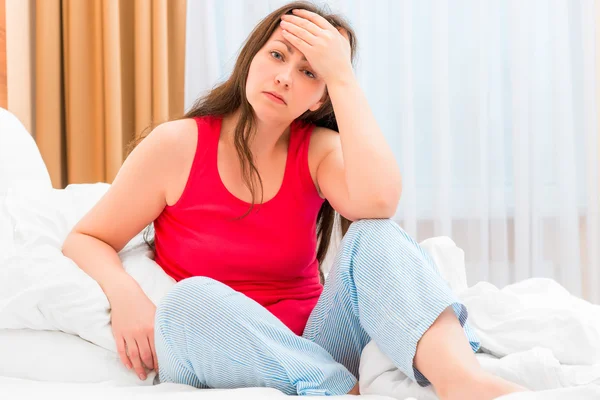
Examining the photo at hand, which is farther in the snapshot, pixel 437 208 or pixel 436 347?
pixel 437 208

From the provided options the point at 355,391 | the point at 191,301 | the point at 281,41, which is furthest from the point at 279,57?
the point at 355,391

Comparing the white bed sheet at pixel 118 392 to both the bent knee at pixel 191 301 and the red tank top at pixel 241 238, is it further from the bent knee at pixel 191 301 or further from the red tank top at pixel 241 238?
the red tank top at pixel 241 238

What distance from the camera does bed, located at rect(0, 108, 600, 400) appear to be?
99 cm

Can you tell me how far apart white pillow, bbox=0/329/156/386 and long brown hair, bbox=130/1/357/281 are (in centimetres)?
38

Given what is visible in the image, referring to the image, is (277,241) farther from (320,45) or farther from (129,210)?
(320,45)

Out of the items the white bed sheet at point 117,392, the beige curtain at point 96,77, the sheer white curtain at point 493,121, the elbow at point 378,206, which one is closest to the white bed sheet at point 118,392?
the white bed sheet at point 117,392

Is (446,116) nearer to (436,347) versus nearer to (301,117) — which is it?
(301,117)

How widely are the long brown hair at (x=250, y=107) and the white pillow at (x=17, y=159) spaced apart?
0.31 metres

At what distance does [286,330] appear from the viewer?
3.58 ft

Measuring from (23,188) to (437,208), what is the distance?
5.44 ft

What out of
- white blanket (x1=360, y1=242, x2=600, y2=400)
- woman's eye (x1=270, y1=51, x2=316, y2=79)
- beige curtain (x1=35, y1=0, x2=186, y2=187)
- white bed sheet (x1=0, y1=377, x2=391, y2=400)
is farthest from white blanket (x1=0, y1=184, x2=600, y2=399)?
beige curtain (x1=35, y1=0, x2=186, y2=187)

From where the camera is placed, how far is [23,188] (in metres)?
1.47

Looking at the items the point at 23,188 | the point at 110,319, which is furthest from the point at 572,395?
the point at 23,188

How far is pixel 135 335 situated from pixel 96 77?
67.5 inches
